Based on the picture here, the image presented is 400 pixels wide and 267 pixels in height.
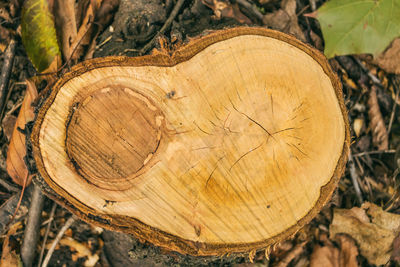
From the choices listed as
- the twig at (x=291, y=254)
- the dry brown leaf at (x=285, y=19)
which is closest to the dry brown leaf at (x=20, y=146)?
the dry brown leaf at (x=285, y=19)

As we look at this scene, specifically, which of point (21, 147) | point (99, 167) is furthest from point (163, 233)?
point (21, 147)

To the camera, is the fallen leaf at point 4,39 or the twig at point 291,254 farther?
the twig at point 291,254

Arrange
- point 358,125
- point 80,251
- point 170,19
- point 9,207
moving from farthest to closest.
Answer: point 358,125, point 80,251, point 9,207, point 170,19

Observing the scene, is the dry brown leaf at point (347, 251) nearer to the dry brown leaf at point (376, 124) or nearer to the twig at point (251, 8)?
the dry brown leaf at point (376, 124)

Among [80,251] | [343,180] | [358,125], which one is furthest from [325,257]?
[80,251]

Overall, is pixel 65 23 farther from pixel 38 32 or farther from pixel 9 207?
pixel 9 207

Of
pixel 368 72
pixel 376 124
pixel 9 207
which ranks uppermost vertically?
pixel 368 72

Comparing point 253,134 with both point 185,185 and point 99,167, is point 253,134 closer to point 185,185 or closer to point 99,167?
point 185,185
